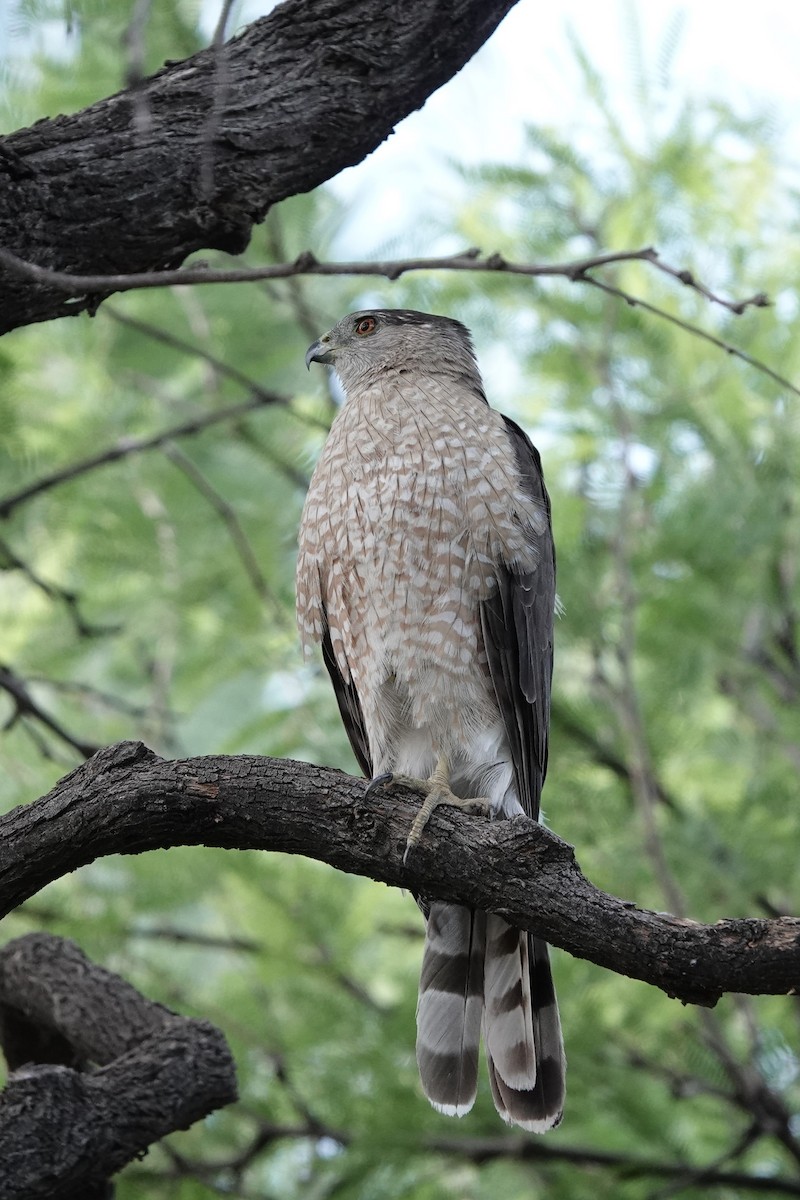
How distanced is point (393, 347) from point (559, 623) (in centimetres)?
147

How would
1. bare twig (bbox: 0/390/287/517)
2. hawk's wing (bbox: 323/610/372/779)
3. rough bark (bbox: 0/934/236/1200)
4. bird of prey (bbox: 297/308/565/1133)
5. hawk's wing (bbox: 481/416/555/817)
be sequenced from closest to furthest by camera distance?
rough bark (bbox: 0/934/236/1200)
bird of prey (bbox: 297/308/565/1133)
hawk's wing (bbox: 481/416/555/817)
hawk's wing (bbox: 323/610/372/779)
bare twig (bbox: 0/390/287/517)

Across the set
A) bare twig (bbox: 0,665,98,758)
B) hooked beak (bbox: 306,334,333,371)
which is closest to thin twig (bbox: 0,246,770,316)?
bare twig (bbox: 0,665,98,758)

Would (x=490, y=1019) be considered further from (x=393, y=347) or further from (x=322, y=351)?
(x=322, y=351)

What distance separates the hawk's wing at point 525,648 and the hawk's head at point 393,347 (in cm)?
67

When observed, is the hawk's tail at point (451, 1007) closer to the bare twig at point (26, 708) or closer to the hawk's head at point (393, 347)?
the bare twig at point (26, 708)

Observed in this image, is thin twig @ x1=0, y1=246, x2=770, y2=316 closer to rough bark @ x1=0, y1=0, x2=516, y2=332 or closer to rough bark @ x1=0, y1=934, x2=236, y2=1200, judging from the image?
rough bark @ x1=0, y1=0, x2=516, y2=332

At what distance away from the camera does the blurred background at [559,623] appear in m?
5.20

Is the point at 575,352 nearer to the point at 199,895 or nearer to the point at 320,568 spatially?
the point at 320,568

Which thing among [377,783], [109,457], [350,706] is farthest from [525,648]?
[109,457]

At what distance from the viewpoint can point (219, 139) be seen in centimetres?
310

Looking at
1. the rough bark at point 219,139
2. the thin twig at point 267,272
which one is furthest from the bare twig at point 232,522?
the thin twig at point 267,272

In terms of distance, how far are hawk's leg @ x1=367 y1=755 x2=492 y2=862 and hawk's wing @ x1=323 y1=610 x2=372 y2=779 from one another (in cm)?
57

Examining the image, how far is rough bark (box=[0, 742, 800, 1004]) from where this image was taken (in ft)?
8.39

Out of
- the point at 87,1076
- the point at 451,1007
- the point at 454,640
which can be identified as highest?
the point at 454,640
